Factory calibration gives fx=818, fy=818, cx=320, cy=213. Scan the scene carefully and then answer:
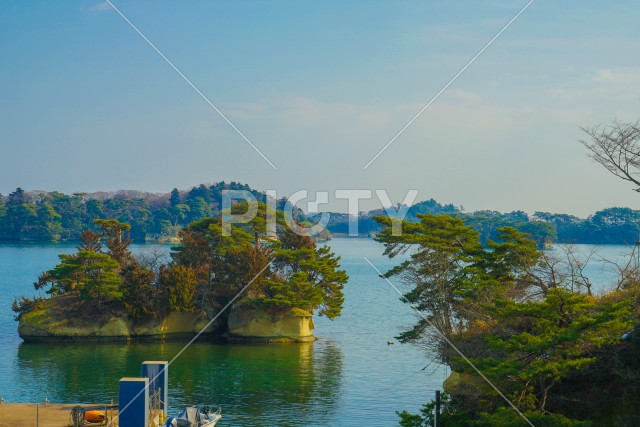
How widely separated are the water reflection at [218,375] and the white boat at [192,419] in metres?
2.66

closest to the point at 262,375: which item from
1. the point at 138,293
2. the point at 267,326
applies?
the point at 267,326

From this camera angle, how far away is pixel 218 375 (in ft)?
120

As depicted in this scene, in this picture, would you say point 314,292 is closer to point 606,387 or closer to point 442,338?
point 442,338

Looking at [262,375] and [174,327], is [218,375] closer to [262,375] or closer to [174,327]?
[262,375]

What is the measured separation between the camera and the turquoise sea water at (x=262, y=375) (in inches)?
1188

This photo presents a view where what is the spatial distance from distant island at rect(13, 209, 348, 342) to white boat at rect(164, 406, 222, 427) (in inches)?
774

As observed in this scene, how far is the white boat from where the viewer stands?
2350 centimetres

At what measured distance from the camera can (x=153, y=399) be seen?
23922 millimetres

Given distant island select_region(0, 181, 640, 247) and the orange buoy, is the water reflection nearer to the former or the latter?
the orange buoy

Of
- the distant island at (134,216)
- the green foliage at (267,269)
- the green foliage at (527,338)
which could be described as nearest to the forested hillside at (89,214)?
the distant island at (134,216)

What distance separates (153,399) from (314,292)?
73.2 ft

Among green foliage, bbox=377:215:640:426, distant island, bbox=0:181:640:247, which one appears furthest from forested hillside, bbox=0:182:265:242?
green foliage, bbox=377:215:640:426

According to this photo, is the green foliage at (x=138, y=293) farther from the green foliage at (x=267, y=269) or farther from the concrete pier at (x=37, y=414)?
the concrete pier at (x=37, y=414)

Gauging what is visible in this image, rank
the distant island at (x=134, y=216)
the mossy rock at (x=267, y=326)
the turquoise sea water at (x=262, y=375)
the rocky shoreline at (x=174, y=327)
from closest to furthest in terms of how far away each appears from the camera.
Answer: the turquoise sea water at (x=262, y=375) → the rocky shoreline at (x=174, y=327) → the mossy rock at (x=267, y=326) → the distant island at (x=134, y=216)
